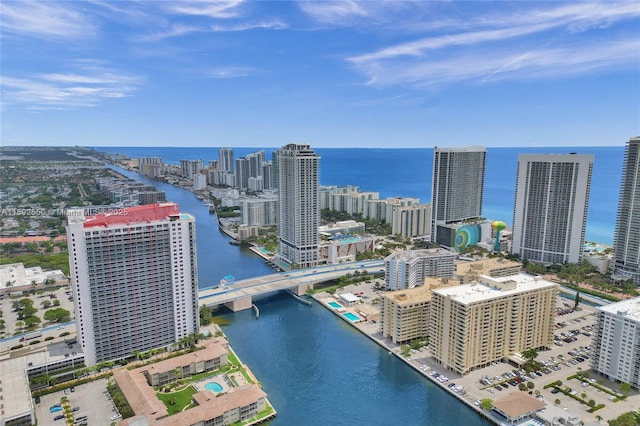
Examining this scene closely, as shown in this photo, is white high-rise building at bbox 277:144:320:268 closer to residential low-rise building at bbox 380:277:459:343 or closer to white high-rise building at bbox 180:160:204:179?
residential low-rise building at bbox 380:277:459:343

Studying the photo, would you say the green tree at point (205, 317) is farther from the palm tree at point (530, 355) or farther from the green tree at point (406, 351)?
the palm tree at point (530, 355)

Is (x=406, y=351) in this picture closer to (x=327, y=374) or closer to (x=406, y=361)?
(x=406, y=361)

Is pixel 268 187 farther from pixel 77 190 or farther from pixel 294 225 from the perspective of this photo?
pixel 294 225

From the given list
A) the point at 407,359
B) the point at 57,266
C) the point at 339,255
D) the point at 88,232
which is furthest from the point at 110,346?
the point at 339,255

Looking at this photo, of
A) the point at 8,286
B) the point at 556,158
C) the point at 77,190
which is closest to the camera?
the point at 8,286

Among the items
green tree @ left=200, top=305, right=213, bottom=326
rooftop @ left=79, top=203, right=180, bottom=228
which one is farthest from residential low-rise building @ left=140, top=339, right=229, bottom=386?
rooftop @ left=79, top=203, right=180, bottom=228

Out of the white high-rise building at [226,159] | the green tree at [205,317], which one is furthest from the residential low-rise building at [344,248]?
the white high-rise building at [226,159]
